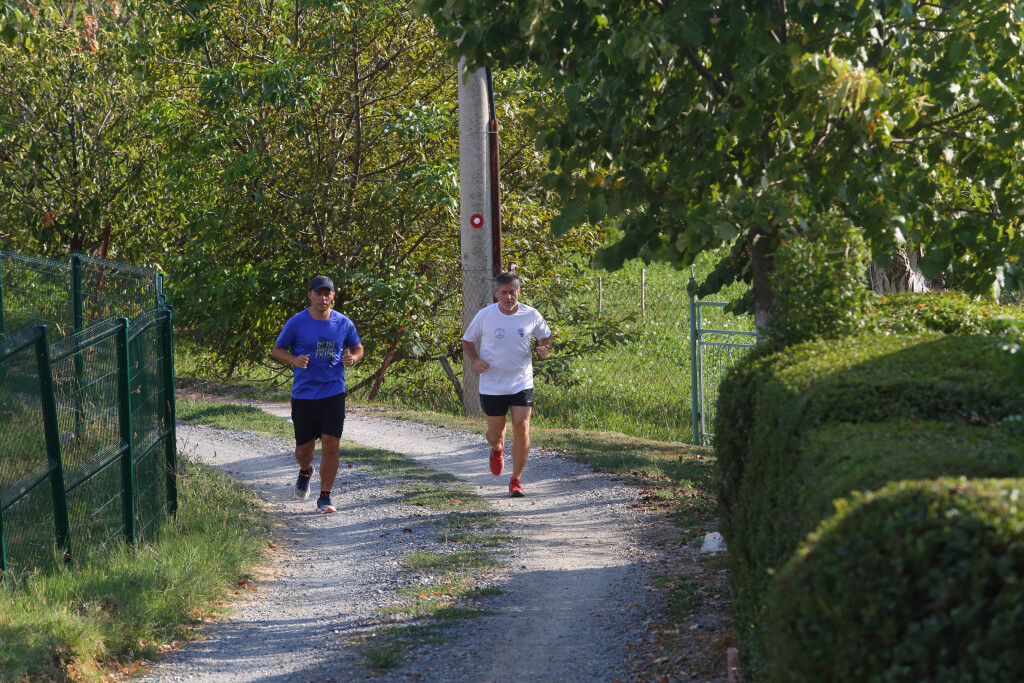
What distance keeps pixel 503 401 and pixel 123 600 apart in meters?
3.51

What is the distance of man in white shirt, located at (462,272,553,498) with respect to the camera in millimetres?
7930

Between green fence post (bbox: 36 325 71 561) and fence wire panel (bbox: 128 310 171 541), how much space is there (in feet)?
2.70

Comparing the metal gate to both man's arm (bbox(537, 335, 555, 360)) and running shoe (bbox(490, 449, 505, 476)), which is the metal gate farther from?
running shoe (bbox(490, 449, 505, 476))

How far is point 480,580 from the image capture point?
20.2 feet

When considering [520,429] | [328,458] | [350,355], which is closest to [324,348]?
[350,355]

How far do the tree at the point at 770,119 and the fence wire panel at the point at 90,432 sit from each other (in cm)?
290

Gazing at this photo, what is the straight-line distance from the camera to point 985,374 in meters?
3.67

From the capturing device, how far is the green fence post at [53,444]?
5.36 meters

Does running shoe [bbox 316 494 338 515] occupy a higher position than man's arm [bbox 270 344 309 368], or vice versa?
man's arm [bbox 270 344 309 368]

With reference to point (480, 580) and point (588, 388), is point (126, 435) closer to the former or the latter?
point (480, 580)

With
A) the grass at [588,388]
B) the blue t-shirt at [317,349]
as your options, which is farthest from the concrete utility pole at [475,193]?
the blue t-shirt at [317,349]

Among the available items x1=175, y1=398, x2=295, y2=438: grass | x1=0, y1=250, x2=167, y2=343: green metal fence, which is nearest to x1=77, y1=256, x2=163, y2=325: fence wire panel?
x1=0, y1=250, x2=167, y2=343: green metal fence

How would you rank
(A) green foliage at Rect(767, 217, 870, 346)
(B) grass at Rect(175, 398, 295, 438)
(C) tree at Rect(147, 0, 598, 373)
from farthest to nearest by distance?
(C) tree at Rect(147, 0, 598, 373)
(B) grass at Rect(175, 398, 295, 438)
(A) green foliage at Rect(767, 217, 870, 346)

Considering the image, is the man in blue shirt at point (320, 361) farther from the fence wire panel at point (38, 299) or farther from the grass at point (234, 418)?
the grass at point (234, 418)
